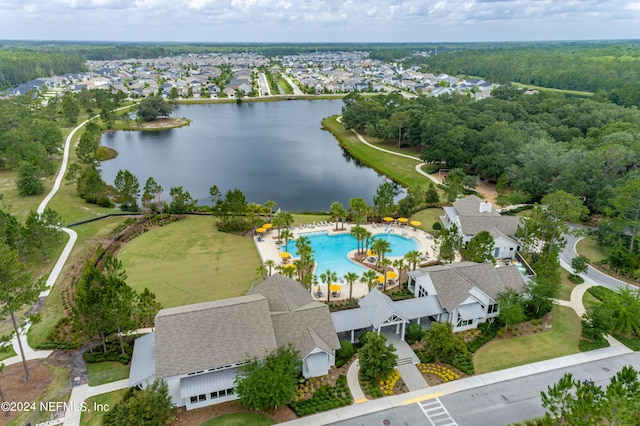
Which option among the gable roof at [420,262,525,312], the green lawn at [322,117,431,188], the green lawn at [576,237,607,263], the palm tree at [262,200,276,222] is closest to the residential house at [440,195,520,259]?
the green lawn at [576,237,607,263]

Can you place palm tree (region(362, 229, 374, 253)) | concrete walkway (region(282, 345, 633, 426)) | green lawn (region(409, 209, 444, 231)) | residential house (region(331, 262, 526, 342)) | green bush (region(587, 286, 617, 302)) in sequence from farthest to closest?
green lawn (region(409, 209, 444, 231)) → palm tree (region(362, 229, 374, 253)) → green bush (region(587, 286, 617, 302)) → residential house (region(331, 262, 526, 342)) → concrete walkway (region(282, 345, 633, 426))

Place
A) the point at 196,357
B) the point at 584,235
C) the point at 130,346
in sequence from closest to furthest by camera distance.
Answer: the point at 196,357 → the point at 130,346 → the point at 584,235

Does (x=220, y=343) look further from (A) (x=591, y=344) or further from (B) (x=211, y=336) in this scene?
(A) (x=591, y=344)

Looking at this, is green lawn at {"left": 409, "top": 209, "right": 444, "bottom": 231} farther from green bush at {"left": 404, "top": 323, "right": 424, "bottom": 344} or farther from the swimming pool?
green bush at {"left": 404, "top": 323, "right": 424, "bottom": 344}

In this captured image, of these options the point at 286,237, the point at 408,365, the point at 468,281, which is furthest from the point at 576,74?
the point at 408,365

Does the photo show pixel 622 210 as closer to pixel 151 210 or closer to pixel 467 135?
pixel 467 135

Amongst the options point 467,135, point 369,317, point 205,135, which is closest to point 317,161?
point 467,135
